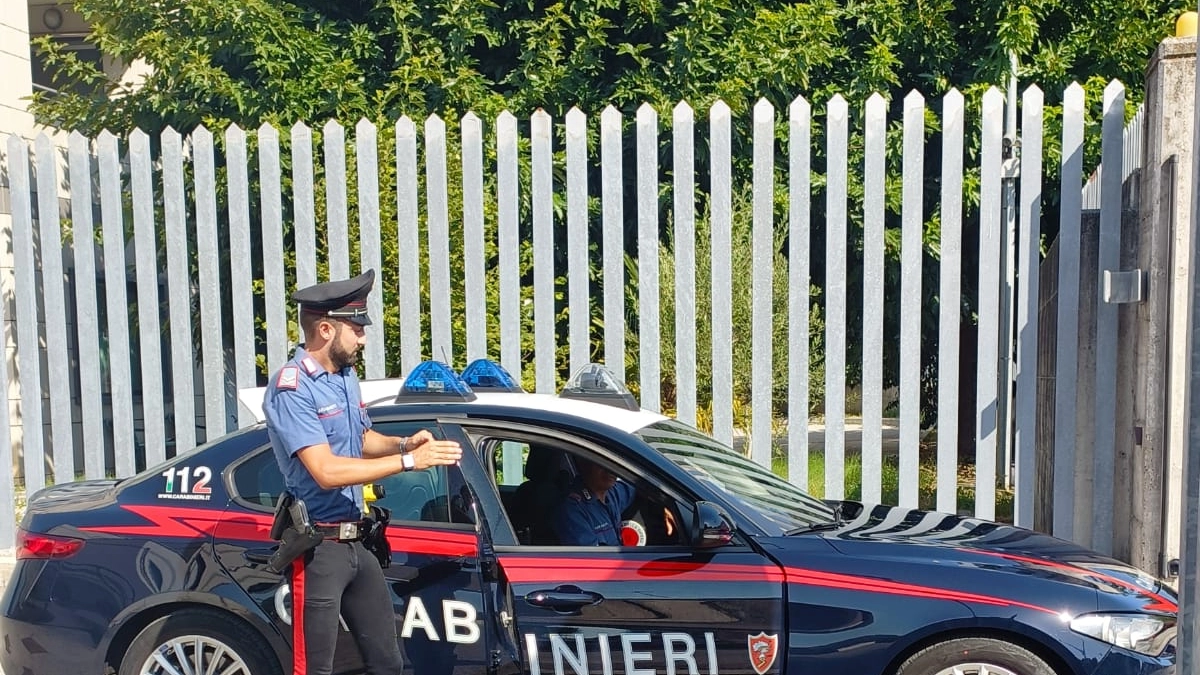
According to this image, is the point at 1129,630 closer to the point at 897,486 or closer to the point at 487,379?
the point at 487,379

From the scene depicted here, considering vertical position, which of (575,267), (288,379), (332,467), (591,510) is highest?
(575,267)

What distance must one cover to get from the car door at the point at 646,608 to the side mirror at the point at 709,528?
0.06 m

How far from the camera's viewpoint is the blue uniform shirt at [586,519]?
4.57 m

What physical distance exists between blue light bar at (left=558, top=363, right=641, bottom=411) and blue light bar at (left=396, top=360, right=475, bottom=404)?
46 centimetres

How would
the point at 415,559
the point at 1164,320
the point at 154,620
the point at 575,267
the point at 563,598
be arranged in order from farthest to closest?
the point at 575,267, the point at 1164,320, the point at 154,620, the point at 415,559, the point at 563,598

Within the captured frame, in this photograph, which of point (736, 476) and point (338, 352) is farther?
point (736, 476)

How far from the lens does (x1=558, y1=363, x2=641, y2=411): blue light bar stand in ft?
16.1

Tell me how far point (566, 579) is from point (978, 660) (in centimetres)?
141

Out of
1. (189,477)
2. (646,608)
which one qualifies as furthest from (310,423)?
(646,608)

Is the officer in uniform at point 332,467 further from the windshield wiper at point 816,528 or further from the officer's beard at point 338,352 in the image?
the windshield wiper at point 816,528

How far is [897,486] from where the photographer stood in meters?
8.41

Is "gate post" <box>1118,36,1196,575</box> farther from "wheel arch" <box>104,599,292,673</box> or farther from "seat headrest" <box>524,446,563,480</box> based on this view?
"wheel arch" <box>104,599,292,673</box>

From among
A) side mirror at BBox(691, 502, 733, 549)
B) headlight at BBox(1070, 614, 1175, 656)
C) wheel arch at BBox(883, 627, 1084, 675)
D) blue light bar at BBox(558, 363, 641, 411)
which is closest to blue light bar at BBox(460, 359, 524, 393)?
blue light bar at BBox(558, 363, 641, 411)

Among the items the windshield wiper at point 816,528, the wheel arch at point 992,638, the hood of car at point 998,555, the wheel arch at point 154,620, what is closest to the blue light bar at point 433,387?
the wheel arch at point 154,620
